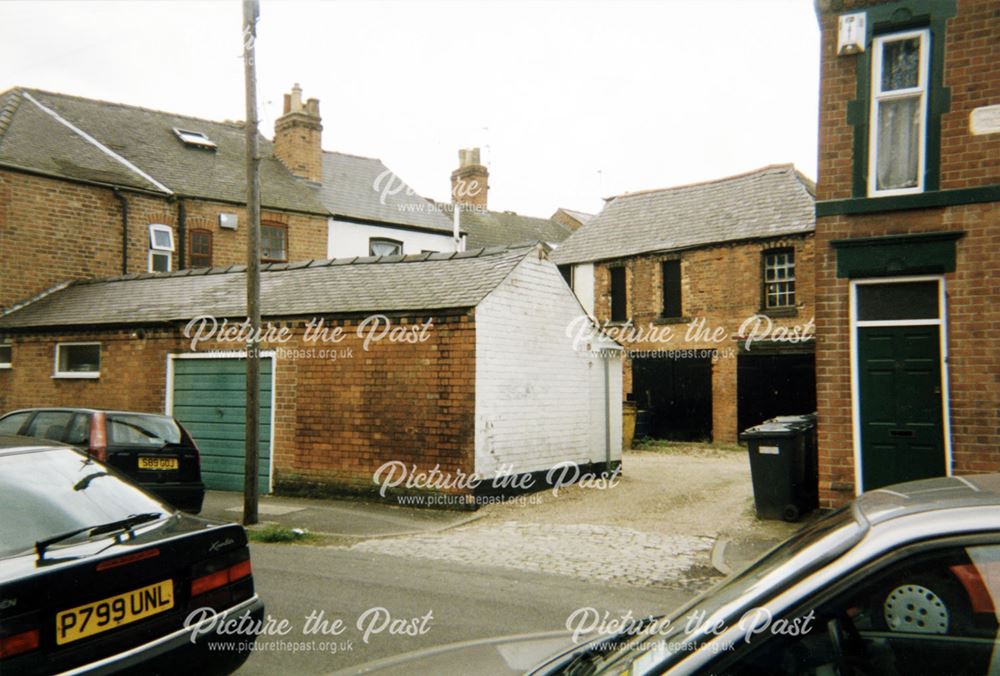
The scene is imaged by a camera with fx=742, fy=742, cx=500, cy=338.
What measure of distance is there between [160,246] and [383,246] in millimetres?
9086

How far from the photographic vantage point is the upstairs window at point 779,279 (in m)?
21.7

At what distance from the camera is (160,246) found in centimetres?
2214

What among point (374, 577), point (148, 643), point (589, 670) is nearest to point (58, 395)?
point (374, 577)

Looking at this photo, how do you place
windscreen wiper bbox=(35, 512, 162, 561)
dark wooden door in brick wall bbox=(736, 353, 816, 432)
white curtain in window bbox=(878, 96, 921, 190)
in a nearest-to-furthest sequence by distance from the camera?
1. windscreen wiper bbox=(35, 512, 162, 561)
2. white curtain in window bbox=(878, 96, 921, 190)
3. dark wooden door in brick wall bbox=(736, 353, 816, 432)

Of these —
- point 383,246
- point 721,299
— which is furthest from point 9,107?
point 721,299

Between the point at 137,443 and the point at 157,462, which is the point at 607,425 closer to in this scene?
the point at 157,462

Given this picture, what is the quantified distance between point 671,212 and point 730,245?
3884 mm

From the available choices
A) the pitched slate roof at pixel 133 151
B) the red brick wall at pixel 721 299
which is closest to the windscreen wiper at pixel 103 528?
the pitched slate roof at pixel 133 151

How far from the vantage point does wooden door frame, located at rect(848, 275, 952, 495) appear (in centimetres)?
887

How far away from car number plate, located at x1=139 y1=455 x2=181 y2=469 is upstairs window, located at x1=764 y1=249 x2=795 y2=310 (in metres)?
17.3

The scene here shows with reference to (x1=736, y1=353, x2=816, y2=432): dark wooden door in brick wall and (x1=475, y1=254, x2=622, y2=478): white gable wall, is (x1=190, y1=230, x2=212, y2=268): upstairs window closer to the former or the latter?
(x1=475, y1=254, x2=622, y2=478): white gable wall

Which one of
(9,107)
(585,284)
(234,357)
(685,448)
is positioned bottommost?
(685,448)

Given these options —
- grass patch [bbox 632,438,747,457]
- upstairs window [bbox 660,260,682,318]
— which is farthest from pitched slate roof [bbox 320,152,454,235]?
grass patch [bbox 632,438,747,457]

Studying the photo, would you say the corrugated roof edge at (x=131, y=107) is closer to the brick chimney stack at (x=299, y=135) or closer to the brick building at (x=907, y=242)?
the brick chimney stack at (x=299, y=135)
